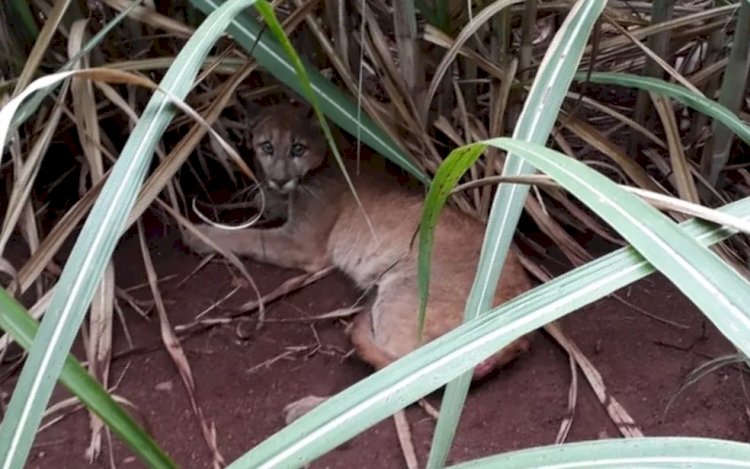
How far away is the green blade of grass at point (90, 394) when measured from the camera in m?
0.74

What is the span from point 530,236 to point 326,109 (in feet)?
1.67

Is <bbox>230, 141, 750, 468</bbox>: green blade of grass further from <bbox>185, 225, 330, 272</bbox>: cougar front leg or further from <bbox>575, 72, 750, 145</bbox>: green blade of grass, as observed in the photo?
<bbox>185, 225, 330, 272</bbox>: cougar front leg

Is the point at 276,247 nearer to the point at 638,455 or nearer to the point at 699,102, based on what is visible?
the point at 699,102

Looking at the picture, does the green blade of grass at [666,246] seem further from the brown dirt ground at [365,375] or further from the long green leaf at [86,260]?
the brown dirt ground at [365,375]

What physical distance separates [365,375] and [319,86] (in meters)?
0.47

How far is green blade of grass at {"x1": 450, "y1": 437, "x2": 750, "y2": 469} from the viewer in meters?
0.61

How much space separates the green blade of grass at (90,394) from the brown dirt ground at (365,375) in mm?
507

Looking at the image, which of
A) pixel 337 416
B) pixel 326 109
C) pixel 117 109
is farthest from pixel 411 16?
pixel 337 416

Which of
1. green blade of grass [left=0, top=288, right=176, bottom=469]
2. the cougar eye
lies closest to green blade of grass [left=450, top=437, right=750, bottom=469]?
green blade of grass [left=0, top=288, right=176, bottom=469]

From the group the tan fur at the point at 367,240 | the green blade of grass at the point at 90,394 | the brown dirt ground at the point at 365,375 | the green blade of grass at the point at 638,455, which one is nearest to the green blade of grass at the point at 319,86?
the tan fur at the point at 367,240

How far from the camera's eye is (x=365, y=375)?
1440 millimetres

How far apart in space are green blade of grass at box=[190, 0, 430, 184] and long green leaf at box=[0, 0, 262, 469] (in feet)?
1.31

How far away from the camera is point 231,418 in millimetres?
1353

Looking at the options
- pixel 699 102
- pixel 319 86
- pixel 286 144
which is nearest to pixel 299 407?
pixel 319 86
